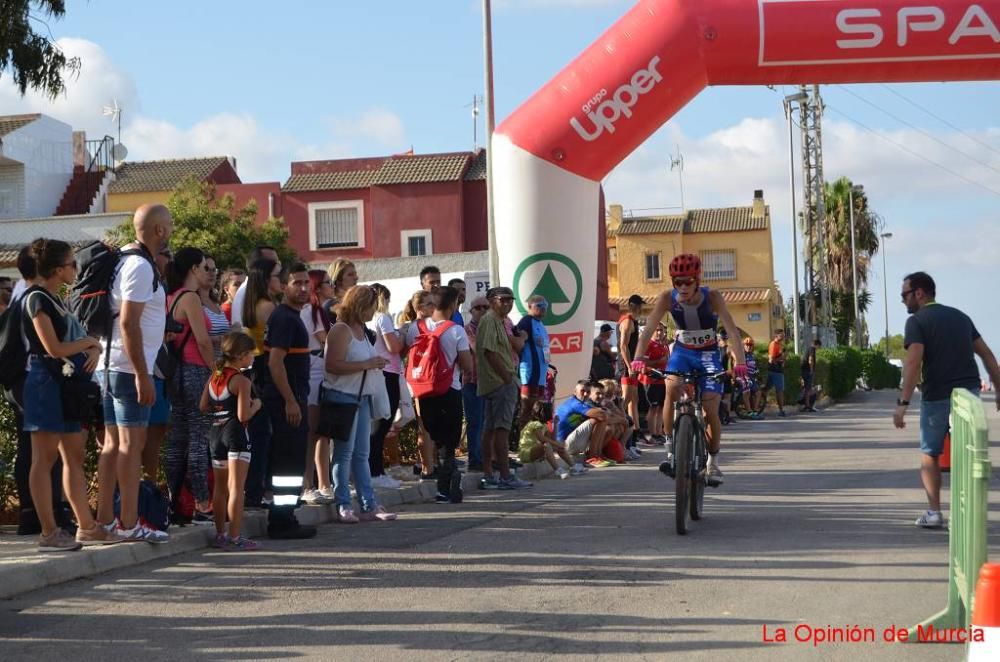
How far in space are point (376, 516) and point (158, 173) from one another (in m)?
50.4

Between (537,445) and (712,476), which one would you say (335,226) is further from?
(712,476)

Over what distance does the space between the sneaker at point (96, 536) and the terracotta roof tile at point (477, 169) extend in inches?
1694

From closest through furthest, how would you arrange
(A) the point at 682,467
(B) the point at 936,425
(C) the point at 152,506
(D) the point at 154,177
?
(C) the point at 152,506
(A) the point at 682,467
(B) the point at 936,425
(D) the point at 154,177

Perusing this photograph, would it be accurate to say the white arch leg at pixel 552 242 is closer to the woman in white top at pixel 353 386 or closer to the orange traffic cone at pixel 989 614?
the woman in white top at pixel 353 386

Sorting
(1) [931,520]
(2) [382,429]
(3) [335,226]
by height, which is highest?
(3) [335,226]

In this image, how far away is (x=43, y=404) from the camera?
8.57m

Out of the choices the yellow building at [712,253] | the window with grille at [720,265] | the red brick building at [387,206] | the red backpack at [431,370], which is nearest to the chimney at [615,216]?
the yellow building at [712,253]

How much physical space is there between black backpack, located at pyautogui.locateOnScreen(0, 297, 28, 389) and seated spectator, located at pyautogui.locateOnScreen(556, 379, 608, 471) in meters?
8.66

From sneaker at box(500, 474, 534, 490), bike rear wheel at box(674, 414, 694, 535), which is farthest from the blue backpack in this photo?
sneaker at box(500, 474, 534, 490)

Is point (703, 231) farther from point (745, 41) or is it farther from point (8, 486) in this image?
point (8, 486)

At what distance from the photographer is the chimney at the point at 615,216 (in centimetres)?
7438

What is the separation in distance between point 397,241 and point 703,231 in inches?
968

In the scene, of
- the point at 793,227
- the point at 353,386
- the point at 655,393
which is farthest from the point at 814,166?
the point at 353,386

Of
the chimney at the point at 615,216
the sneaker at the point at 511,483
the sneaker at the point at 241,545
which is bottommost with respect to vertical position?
the sneaker at the point at 241,545
